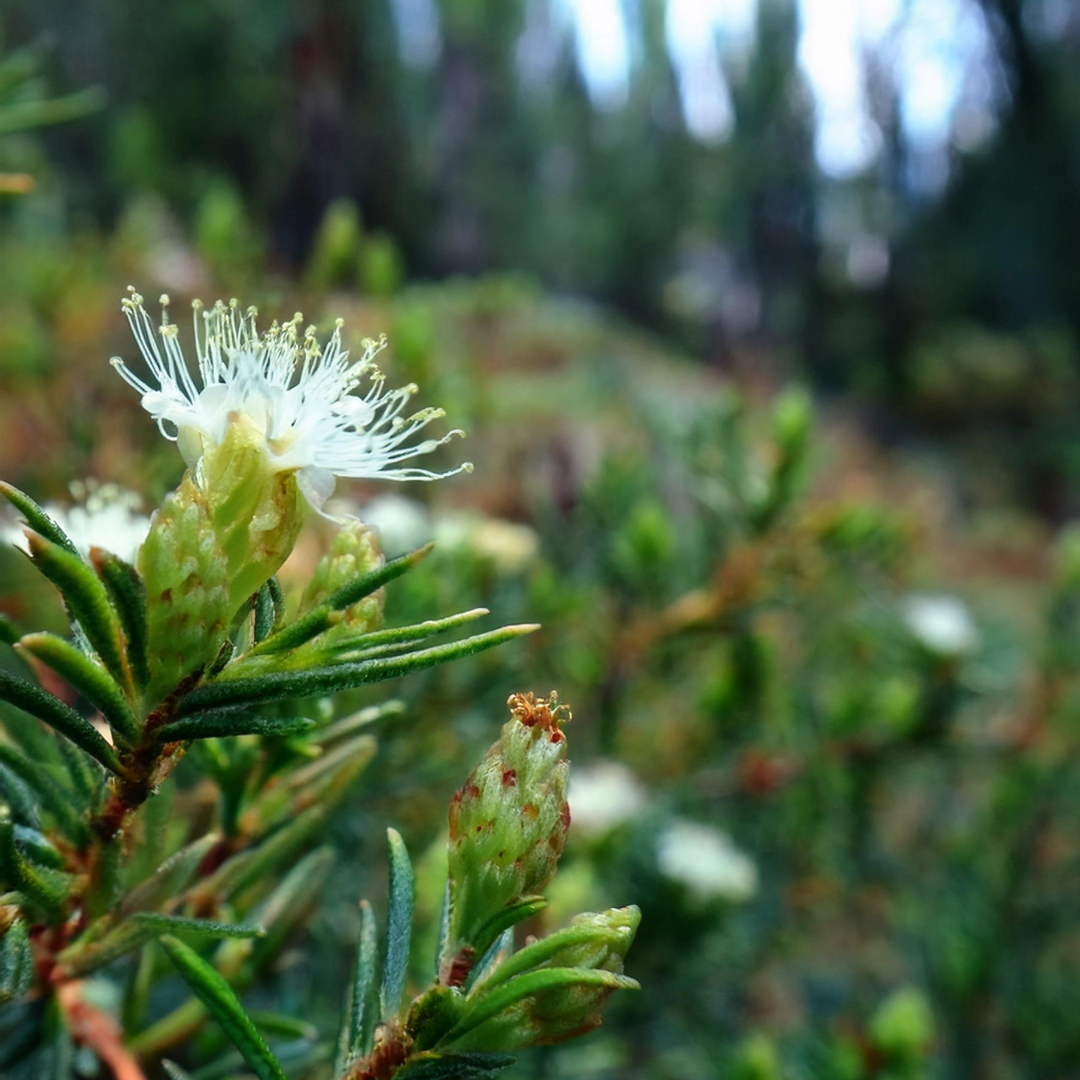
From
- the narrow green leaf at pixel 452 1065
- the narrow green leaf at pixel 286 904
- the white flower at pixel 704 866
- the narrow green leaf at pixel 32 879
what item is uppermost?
the narrow green leaf at pixel 32 879

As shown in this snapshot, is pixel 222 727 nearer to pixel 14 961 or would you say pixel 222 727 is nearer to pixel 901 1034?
pixel 14 961

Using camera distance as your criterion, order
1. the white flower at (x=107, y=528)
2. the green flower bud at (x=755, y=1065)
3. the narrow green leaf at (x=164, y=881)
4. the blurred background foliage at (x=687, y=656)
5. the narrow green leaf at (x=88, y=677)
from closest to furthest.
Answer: the narrow green leaf at (x=88, y=677)
the narrow green leaf at (x=164, y=881)
the white flower at (x=107, y=528)
the green flower bud at (x=755, y=1065)
the blurred background foliage at (x=687, y=656)

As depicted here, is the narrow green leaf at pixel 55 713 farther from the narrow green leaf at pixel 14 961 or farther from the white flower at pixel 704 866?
the white flower at pixel 704 866

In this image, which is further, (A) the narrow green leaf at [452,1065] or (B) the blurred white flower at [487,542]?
(B) the blurred white flower at [487,542]

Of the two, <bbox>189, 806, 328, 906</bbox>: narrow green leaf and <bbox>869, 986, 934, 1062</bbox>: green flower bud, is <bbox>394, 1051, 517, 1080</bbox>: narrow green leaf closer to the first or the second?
<bbox>189, 806, 328, 906</bbox>: narrow green leaf

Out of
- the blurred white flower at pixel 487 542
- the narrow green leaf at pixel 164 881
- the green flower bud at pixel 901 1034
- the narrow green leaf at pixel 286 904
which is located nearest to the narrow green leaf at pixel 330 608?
the narrow green leaf at pixel 164 881

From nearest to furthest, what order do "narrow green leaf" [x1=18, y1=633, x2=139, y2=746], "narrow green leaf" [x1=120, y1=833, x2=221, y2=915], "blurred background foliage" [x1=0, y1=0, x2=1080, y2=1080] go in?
"narrow green leaf" [x1=18, y1=633, x2=139, y2=746], "narrow green leaf" [x1=120, y1=833, x2=221, y2=915], "blurred background foliage" [x1=0, y1=0, x2=1080, y2=1080]

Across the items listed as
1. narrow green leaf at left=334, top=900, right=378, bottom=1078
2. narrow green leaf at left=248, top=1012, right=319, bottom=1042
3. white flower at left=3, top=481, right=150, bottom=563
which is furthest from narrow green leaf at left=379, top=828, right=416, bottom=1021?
white flower at left=3, top=481, right=150, bottom=563
